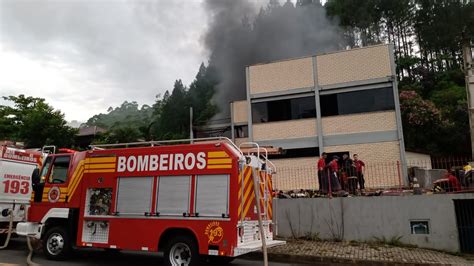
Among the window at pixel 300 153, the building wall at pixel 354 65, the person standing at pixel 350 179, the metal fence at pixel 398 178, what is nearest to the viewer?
the metal fence at pixel 398 178


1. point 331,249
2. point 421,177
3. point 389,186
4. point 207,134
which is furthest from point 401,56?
point 331,249

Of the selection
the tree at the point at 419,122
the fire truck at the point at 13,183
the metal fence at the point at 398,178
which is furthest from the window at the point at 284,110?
the fire truck at the point at 13,183

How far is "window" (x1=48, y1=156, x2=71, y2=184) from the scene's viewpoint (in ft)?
29.2

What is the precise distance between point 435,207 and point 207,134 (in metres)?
21.1

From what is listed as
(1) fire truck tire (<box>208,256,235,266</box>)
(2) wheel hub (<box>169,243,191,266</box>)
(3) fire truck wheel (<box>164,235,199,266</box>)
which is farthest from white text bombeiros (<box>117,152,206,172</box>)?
(1) fire truck tire (<box>208,256,235,266</box>)

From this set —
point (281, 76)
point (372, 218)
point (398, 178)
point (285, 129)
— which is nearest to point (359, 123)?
point (285, 129)

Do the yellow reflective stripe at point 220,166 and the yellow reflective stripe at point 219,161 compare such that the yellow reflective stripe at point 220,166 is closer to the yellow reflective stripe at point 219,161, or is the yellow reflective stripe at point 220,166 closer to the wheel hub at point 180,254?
the yellow reflective stripe at point 219,161

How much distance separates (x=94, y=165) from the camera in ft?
28.1

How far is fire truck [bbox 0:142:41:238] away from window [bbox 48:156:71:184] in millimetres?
2082

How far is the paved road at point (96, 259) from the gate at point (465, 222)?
4935 millimetres

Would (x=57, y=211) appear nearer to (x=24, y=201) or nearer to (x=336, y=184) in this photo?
(x=24, y=201)

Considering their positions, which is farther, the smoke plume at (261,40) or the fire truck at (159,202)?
the smoke plume at (261,40)

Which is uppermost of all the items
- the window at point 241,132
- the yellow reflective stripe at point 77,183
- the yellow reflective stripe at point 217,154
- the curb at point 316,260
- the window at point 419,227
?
the window at point 241,132

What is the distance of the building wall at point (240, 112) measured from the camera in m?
25.2
